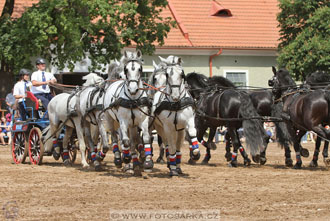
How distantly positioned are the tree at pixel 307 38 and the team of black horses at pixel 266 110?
42.2 feet

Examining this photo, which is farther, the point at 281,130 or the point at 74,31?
the point at 74,31

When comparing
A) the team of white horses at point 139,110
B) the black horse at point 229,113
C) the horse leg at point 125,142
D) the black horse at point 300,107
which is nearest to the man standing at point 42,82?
the team of white horses at point 139,110

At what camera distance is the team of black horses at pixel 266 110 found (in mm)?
15094

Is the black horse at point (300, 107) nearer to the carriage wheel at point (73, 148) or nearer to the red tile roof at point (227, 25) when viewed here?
the carriage wheel at point (73, 148)

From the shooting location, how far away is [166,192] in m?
10.7

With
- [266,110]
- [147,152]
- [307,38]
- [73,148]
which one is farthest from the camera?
[307,38]

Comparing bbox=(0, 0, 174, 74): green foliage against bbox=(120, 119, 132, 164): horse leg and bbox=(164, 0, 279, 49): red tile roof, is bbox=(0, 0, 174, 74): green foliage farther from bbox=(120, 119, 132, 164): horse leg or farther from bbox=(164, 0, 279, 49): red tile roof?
bbox=(120, 119, 132, 164): horse leg

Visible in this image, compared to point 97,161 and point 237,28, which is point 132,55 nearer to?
point 97,161

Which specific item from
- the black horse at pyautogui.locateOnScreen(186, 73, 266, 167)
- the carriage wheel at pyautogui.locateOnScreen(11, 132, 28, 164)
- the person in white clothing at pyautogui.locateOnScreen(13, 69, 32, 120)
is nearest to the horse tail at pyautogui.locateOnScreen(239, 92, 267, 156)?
the black horse at pyautogui.locateOnScreen(186, 73, 266, 167)

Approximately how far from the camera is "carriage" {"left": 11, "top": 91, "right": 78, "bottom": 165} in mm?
16156

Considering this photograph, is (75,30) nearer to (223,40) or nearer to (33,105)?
(33,105)

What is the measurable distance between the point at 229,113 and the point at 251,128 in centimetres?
82

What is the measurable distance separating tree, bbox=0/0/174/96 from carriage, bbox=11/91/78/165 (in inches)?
361

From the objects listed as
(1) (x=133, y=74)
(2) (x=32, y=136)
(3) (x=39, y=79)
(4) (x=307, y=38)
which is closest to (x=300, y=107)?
(1) (x=133, y=74)
